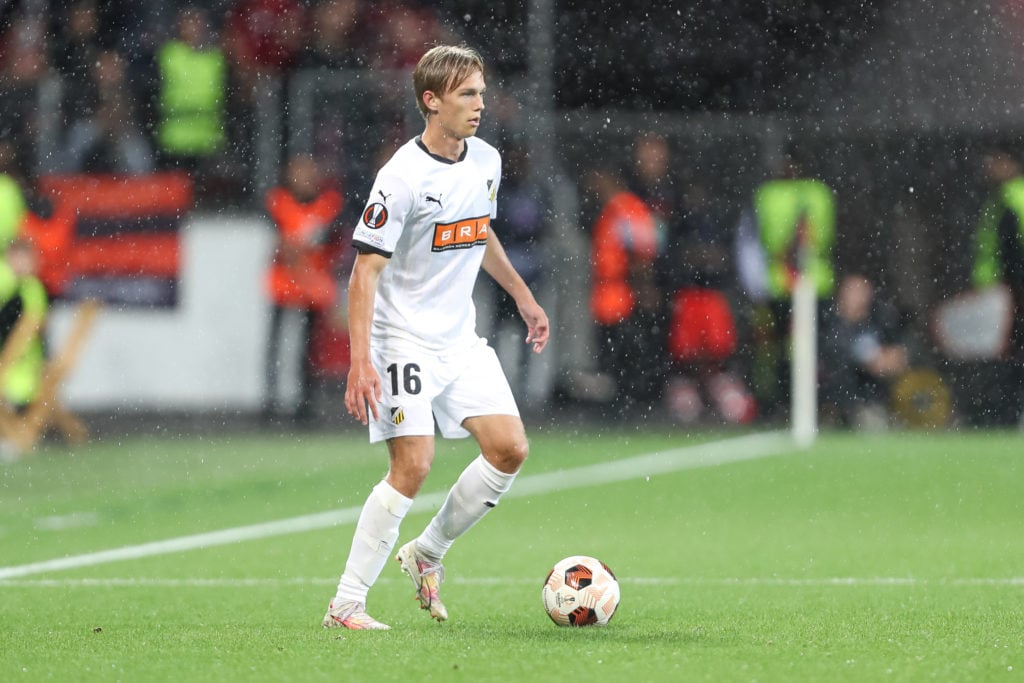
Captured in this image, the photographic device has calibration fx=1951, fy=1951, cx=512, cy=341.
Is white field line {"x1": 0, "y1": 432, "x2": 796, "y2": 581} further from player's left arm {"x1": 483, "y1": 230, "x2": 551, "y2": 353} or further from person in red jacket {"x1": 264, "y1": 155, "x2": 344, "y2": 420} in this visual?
person in red jacket {"x1": 264, "y1": 155, "x2": 344, "y2": 420}

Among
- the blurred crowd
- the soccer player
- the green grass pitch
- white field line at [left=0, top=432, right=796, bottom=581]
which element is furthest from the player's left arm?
the blurred crowd

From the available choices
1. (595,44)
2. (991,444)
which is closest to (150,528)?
(991,444)

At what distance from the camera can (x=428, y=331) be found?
250 inches

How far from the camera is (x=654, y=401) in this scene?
16.3 meters

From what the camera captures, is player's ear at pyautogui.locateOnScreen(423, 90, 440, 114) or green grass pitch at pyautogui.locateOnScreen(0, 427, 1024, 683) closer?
green grass pitch at pyautogui.locateOnScreen(0, 427, 1024, 683)

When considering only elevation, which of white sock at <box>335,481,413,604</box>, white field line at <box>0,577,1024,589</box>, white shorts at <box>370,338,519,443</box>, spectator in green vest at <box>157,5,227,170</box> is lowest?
white field line at <box>0,577,1024,589</box>

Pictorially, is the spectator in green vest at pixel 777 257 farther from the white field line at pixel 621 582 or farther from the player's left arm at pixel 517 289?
the player's left arm at pixel 517 289

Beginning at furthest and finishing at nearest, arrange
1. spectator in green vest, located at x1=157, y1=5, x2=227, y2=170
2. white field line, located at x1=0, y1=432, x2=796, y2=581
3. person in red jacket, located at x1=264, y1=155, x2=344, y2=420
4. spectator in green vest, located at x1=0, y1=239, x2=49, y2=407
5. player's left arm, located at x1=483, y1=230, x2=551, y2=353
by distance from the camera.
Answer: spectator in green vest, located at x1=157, y1=5, x2=227, y2=170 < person in red jacket, located at x1=264, y1=155, x2=344, y2=420 < spectator in green vest, located at x1=0, y1=239, x2=49, y2=407 < white field line, located at x1=0, y1=432, x2=796, y2=581 < player's left arm, located at x1=483, y1=230, x2=551, y2=353

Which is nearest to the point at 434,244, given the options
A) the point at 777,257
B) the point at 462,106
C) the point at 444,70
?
the point at 462,106

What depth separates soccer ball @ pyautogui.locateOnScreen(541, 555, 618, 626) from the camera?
6141mm

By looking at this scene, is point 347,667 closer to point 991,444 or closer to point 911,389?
point 991,444

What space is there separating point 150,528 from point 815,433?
6773 millimetres

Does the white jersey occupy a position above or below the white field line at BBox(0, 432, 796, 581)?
above

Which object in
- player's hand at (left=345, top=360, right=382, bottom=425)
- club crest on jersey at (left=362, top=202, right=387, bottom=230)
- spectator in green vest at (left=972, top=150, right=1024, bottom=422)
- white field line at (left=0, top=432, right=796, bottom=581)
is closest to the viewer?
player's hand at (left=345, top=360, right=382, bottom=425)
